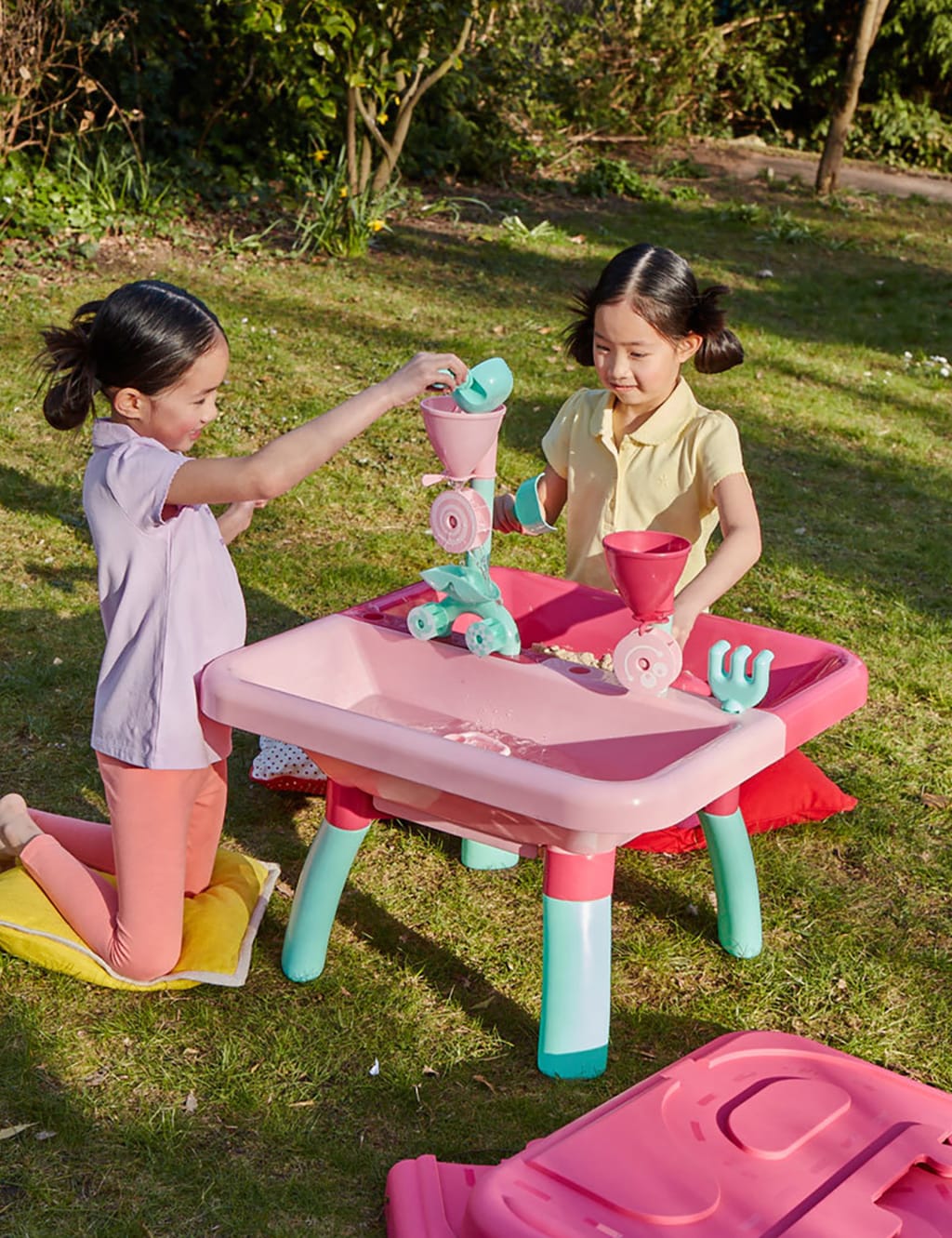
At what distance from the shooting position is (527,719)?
2.51 m

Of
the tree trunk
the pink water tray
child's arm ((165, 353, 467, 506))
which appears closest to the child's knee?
the pink water tray

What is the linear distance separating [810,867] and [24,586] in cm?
239

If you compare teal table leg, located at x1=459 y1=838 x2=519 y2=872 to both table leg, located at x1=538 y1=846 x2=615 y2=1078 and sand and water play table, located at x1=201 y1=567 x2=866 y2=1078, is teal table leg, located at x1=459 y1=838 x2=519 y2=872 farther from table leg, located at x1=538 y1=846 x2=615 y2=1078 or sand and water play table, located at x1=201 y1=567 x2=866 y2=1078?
table leg, located at x1=538 y1=846 x2=615 y2=1078

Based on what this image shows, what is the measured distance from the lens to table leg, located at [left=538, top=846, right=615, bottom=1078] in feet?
7.28

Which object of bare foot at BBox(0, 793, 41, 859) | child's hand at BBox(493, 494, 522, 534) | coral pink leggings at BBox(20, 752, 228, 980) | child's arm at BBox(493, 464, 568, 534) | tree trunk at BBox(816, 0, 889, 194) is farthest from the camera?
tree trunk at BBox(816, 0, 889, 194)

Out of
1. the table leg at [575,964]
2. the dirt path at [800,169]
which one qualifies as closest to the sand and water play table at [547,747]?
the table leg at [575,964]

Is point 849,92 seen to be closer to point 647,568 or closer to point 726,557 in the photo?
point 726,557

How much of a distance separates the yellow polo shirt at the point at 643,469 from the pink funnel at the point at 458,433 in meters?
0.51

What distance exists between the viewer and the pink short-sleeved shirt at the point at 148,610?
2.32 meters

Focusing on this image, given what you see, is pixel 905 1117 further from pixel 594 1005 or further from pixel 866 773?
pixel 866 773

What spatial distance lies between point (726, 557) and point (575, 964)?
82 centimetres

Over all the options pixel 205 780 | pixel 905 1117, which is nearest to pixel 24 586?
pixel 205 780

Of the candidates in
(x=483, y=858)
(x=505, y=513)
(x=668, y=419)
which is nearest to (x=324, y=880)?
(x=483, y=858)

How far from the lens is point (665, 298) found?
2740 millimetres
